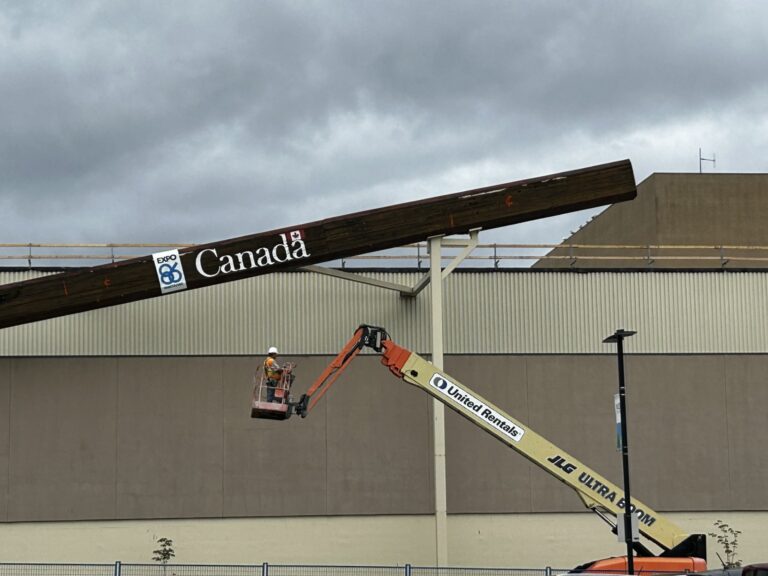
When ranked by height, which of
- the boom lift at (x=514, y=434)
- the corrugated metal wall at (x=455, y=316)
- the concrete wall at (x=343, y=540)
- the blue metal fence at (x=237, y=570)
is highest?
the corrugated metal wall at (x=455, y=316)

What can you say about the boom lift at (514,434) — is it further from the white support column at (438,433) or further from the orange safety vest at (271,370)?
the white support column at (438,433)

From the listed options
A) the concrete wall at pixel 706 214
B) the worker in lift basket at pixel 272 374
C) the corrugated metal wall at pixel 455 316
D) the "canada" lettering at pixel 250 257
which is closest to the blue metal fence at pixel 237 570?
the worker in lift basket at pixel 272 374

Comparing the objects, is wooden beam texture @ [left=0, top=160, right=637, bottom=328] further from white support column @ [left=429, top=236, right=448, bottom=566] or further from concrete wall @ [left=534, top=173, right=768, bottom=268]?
concrete wall @ [left=534, top=173, right=768, bottom=268]

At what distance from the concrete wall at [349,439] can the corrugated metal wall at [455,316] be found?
1.55 ft

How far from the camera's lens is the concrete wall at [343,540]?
3191 centimetres

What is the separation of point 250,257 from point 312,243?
1.70 meters

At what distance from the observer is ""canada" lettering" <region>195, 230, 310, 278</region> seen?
94.5 ft

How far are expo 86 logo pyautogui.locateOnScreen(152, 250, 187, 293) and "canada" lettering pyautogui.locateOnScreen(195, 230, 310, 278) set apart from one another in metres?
0.52

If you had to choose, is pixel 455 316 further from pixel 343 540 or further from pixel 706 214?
pixel 706 214

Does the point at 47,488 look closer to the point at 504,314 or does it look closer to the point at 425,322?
the point at 425,322

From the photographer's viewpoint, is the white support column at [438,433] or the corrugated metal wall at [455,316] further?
the corrugated metal wall at [455,316]

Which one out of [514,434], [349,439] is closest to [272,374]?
[514,434]

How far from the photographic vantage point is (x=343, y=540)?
32562 mm

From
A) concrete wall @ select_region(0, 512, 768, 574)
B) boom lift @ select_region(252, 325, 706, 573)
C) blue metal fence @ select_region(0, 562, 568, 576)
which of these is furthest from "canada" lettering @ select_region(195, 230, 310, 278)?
concrete wall @ select_region(0, 512, 768, 574)
